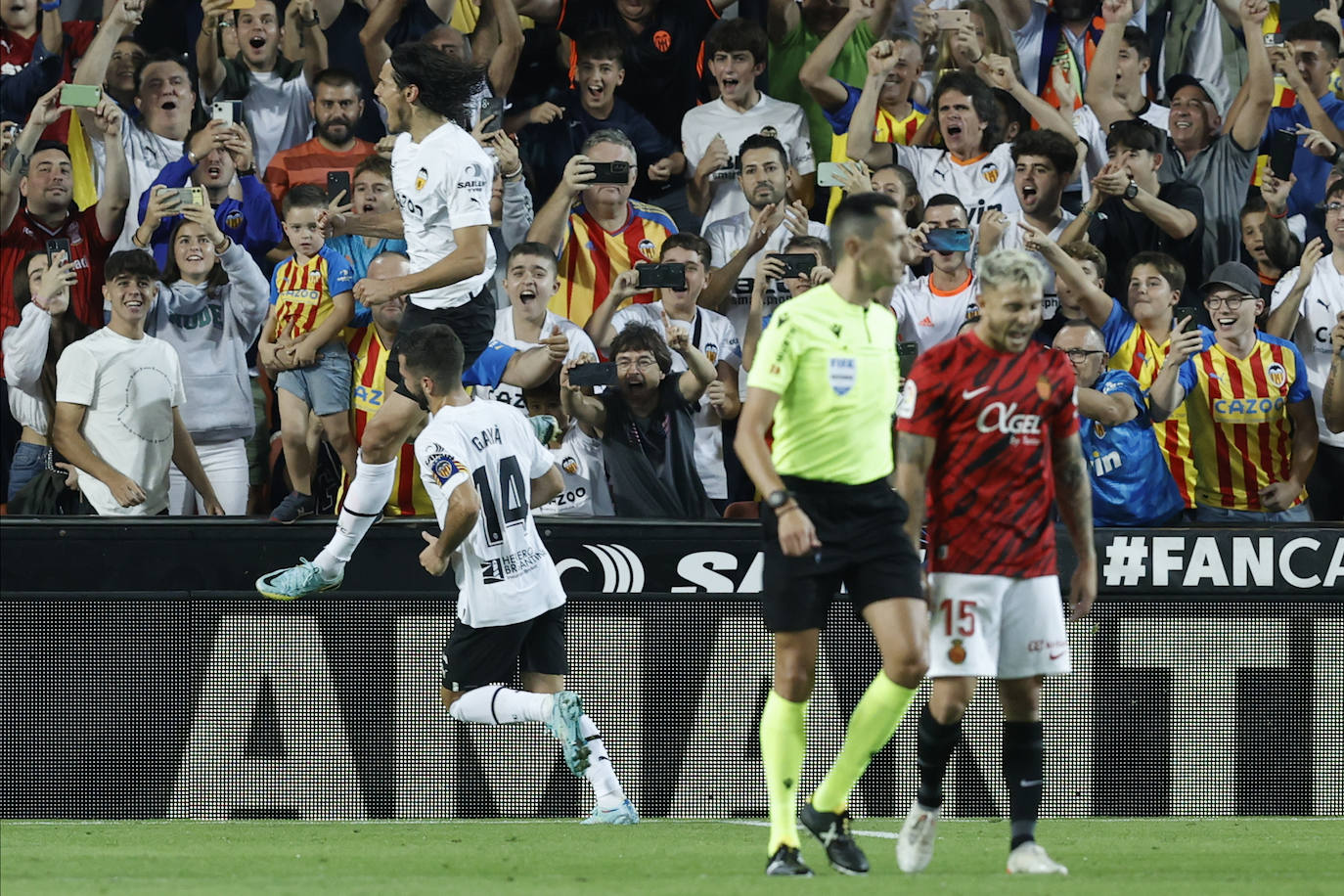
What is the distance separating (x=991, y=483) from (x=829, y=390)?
568mm

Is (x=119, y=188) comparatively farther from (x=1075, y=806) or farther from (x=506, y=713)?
(x=1075, y=806)

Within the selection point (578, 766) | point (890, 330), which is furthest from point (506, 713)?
point (890, 330)

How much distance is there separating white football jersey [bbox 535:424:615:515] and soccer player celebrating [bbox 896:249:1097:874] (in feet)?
11.1

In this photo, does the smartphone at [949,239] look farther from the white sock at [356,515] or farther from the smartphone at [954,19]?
the white sock at [356,515]

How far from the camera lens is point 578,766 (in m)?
6.66

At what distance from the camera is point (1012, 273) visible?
16.6 ft

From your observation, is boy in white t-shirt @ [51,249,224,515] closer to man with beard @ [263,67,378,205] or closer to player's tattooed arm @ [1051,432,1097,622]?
man with beard @ [263,67,378,205]

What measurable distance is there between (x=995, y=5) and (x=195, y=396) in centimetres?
532

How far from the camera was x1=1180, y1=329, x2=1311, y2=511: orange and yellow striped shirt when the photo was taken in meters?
8.50

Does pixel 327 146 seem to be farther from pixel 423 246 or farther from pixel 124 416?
pixel 423 246

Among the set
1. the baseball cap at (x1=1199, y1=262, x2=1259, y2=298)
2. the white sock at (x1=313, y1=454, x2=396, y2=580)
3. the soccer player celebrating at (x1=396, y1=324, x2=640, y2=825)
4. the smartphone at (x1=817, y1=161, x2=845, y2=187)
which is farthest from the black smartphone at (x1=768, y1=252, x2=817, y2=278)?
the white sock at (x1=313, y1=454, x2=396, y2=580)

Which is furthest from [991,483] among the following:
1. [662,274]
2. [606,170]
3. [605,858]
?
[606,170]

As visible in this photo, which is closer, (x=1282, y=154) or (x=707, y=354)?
(x=707, y=354)

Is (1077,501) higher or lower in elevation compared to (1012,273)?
lower
